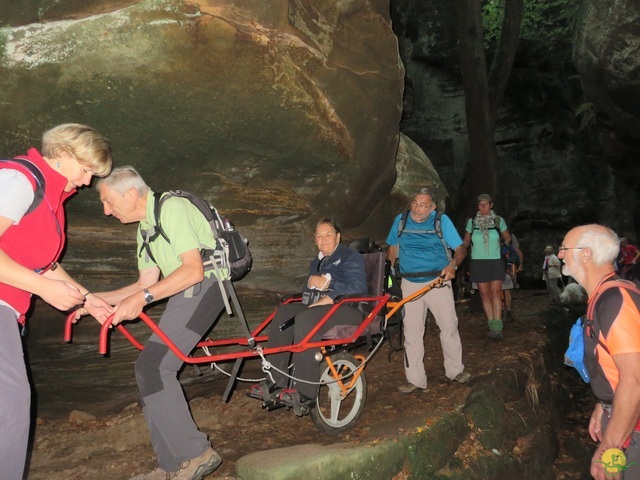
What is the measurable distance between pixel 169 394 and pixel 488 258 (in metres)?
6.79

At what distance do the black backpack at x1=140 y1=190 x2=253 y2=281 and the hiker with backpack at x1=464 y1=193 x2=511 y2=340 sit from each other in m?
5.91

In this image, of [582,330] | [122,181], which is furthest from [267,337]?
[582,330]

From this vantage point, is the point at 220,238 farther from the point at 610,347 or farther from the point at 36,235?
the point at 610,347

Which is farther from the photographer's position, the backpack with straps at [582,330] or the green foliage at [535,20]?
the green foliage at [535,20]

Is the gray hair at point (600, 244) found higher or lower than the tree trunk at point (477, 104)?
lower

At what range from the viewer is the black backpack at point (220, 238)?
13.8ft

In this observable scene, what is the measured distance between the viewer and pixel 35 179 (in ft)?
Answer: 10.1

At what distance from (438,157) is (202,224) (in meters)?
18.8

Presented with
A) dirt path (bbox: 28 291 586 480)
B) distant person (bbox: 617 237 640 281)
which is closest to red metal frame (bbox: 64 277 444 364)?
dirt path (bbox: 28 291 586 480)

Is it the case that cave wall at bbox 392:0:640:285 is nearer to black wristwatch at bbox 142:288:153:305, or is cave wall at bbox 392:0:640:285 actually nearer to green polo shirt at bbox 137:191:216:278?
green polo shirt at bbox 137:191:216:278

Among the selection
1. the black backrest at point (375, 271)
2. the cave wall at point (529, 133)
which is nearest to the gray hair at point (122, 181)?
the black backrest at point (375, 271)

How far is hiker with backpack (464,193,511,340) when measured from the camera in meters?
9.46

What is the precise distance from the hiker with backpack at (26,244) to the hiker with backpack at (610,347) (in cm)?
294

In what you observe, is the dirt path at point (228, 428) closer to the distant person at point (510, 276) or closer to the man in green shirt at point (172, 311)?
the man in green shirt at point (172, 311)
